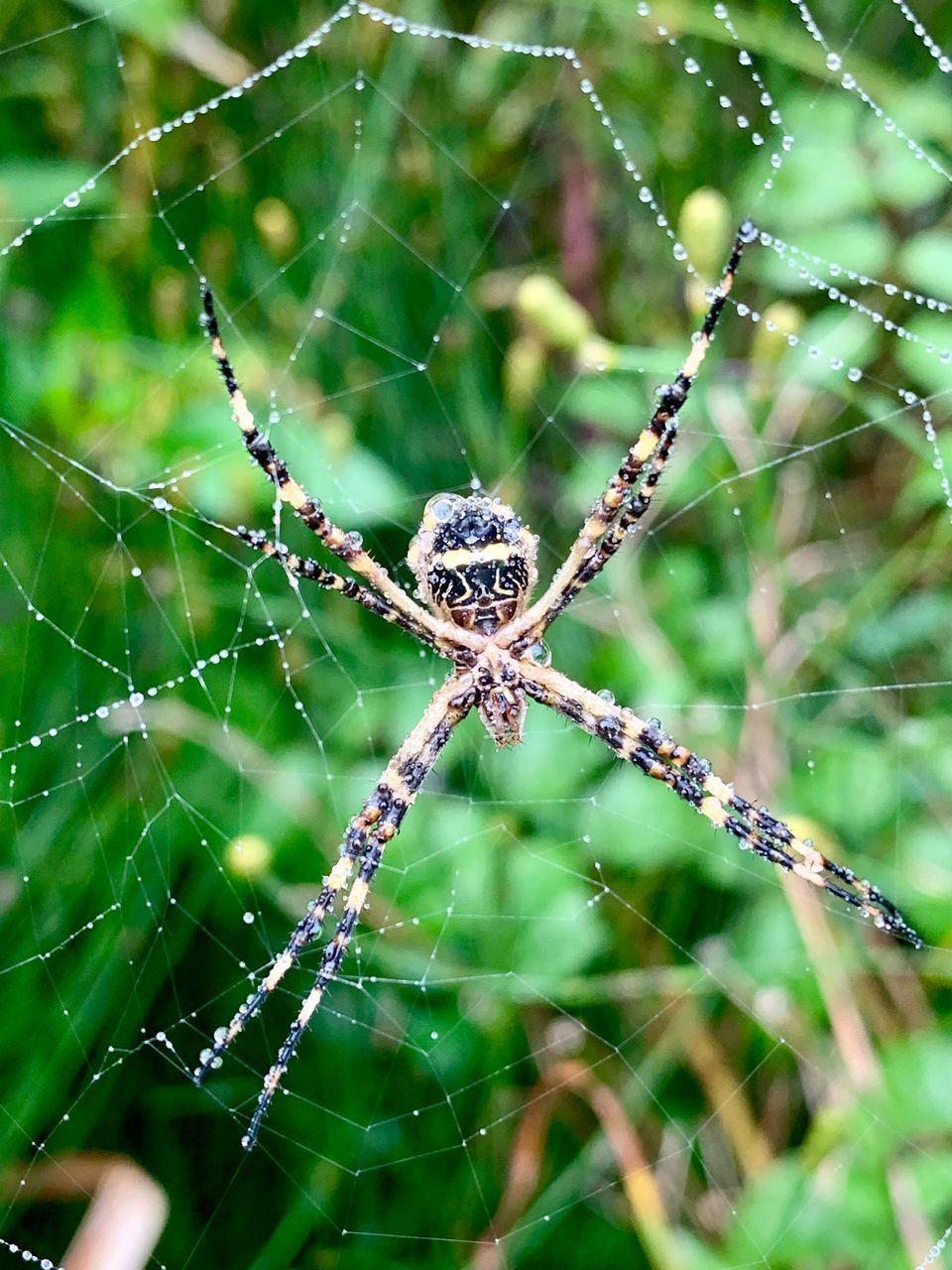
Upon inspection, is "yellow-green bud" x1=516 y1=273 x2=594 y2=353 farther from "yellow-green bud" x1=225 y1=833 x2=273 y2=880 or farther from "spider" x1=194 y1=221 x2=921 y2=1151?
"yellow-green bud" x1=225 y1=833 x2=273 y2=880

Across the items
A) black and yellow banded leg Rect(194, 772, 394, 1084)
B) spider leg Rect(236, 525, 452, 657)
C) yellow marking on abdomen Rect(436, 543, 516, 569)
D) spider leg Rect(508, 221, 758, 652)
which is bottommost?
black and yellow banded leg Rect(194, 772, 394, 1084)

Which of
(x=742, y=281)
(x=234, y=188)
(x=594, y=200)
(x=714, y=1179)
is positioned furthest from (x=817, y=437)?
(x=714, y=1179)

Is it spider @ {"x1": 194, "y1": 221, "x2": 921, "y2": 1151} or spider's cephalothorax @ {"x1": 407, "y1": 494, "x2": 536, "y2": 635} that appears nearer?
spider @ {"x1": 194, "y1": 221, "x2": 921, "y2": 1151}

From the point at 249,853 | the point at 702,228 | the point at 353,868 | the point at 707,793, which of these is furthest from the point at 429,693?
the point at 702,228

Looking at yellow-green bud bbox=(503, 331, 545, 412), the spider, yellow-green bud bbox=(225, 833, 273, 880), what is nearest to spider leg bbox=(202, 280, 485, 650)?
the spider

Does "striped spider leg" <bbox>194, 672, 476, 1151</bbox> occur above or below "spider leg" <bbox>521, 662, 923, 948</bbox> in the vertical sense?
below

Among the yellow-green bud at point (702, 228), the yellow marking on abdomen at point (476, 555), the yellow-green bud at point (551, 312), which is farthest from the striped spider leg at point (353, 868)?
the yellow-green bud at point (702, 228)

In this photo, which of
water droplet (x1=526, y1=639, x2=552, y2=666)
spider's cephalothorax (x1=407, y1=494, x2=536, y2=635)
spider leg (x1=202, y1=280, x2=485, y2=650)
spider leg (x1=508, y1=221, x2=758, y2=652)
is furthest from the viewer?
water droplet (x1=526, y1=639, x2=552, y2=666)

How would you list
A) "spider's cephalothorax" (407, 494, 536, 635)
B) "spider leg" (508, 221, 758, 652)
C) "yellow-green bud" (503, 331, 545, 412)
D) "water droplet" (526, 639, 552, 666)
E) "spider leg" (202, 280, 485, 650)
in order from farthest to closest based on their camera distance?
"yellow-green bud" (503, 331, 545, 412) → "water droplet" (526, 639, 552, 666) → "spider's cephalothorax" (407, 494, 536, 635) → "spider leg" (508, 221, 758, 652) → "spider leg" (202, 280, 485, 650)
